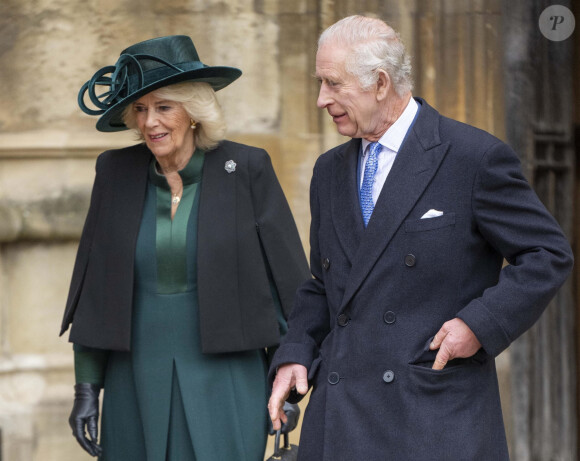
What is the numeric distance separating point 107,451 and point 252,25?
2.46m

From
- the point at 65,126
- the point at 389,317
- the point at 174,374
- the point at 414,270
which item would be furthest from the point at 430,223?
the point at 65,126

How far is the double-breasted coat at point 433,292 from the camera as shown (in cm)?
302

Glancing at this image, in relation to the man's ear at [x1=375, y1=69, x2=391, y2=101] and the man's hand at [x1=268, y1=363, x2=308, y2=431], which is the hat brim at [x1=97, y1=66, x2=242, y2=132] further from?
the man's hand at [x1=268, y1=363, x2=308, y2=431]

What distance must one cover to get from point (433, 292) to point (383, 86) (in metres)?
0.57

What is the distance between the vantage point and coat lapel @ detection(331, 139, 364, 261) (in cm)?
326

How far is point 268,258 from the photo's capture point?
4.19 meters

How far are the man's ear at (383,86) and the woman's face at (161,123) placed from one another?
108 cm

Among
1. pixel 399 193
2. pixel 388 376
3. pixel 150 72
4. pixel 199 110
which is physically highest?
pixel 150 72

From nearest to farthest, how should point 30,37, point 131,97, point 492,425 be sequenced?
1. point 492,425
2. point 131,97
3. point 30,37

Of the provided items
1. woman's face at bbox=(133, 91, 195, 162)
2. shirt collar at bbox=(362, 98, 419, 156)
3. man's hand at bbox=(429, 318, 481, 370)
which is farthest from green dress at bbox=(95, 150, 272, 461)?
man's hand at bbox=(429, 318, 481, 370)

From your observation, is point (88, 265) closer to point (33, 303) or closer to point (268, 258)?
point (268, 258)

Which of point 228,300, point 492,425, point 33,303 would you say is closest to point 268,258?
point 228,300

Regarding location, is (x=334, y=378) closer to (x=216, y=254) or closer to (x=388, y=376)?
(x=388, y=376)

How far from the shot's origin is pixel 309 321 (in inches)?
137
